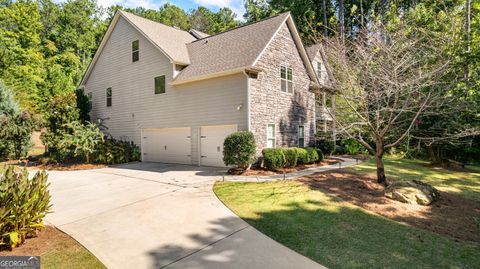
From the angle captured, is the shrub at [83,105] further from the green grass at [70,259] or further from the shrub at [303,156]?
the green grass at [70,259]

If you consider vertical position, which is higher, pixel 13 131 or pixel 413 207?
pixel 13 131

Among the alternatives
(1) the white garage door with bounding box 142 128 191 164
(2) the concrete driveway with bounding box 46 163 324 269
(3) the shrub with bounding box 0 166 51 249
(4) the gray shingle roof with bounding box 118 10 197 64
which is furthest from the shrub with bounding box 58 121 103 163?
(3) the shrub with bounding box 0 166 51 249

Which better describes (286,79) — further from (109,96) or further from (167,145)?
(109,96)

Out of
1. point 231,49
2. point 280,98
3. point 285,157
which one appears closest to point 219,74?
point 231,49

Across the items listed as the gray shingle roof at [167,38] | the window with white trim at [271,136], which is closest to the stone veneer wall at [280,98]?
the window with white trim at [271,136]

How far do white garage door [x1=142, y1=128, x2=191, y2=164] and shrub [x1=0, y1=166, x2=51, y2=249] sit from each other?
9.05m

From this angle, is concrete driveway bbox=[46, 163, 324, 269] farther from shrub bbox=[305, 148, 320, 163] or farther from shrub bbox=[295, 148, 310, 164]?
shrub bbox=[305, 148, 320, 163]

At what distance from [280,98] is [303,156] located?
10.7 feet

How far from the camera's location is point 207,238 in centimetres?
494

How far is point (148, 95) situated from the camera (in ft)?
52.0

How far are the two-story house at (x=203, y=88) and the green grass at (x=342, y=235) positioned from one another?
5618mm

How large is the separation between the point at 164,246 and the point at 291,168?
8.43m

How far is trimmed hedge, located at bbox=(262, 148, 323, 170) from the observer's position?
11.7 metres

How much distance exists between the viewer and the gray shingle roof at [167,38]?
14.8 m
